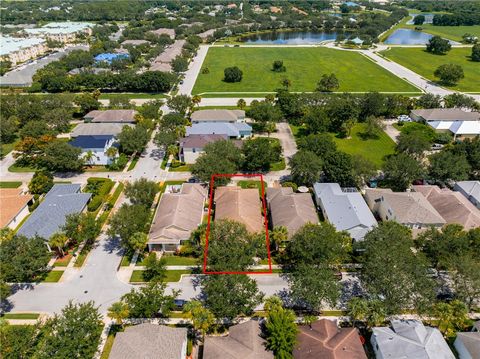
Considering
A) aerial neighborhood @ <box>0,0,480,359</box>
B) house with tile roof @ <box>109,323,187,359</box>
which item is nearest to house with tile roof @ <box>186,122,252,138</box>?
aerial neighborhood @ <box>0,0,480,359</box>

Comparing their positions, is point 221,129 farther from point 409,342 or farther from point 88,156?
point 409,342

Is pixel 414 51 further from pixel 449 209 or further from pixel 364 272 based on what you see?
pixel 364 272

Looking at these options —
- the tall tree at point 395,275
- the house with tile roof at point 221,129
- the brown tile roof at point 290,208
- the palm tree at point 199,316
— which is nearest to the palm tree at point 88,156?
the house with tile roof at point 221,129

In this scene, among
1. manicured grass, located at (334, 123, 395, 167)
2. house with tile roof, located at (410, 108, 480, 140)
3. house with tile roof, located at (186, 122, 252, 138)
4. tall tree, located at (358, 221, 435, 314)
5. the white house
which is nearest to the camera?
tall tree, located at (358, 221, 435, 314)

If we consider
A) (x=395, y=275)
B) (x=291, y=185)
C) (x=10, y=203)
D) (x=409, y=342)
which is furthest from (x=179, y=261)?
(x=10, y=203)

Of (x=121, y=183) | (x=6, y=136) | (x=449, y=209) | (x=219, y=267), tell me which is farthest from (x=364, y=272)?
(x=6, y=136)

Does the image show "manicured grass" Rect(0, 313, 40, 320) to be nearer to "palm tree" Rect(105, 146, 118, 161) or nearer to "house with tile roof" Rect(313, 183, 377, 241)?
"palm tree" Rect(105, 146, 118, 161)

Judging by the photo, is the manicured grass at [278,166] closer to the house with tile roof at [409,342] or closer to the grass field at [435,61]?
the house with tile roof at [409,342]
